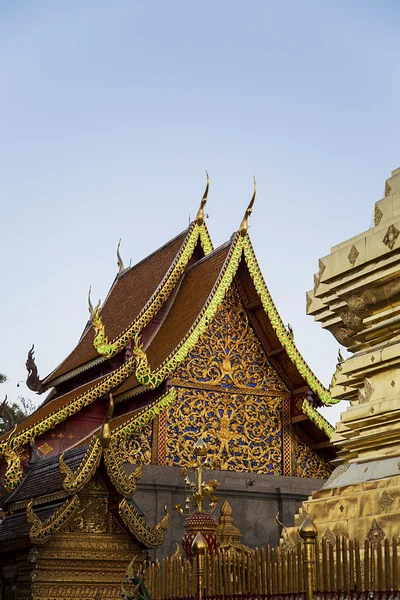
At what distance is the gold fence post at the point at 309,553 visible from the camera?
3.26 m

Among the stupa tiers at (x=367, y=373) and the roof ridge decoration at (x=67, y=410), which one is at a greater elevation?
the roof ridge decoration at (x=67, y=410)

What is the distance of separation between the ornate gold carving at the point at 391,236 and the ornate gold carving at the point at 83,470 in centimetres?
481

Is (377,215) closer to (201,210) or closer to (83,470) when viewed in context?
(83,470)

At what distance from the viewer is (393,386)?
→ 3.97 metres

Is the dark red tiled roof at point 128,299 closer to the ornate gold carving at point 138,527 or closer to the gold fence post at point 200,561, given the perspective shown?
the ornate gold carving at point 138,527

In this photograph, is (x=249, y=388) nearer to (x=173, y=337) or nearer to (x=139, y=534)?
(x=173, y=337)

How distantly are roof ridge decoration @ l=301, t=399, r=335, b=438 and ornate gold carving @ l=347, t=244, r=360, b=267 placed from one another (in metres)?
8.27

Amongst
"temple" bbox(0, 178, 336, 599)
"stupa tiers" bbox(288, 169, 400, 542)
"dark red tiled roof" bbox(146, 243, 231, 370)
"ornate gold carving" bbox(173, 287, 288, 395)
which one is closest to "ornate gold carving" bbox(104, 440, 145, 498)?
"temple" bbox(0, 178, 336, 599)

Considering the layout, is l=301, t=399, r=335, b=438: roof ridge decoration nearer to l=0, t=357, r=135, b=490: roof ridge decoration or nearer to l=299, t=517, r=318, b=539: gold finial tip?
l=0, t=357, r=135, b=490: roof ridge decoration

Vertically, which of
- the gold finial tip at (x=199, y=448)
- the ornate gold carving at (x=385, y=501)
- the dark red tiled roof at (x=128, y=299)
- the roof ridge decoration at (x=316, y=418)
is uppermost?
the dark red tiled roof at (x=128, y=299)

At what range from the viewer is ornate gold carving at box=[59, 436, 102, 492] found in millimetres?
8039

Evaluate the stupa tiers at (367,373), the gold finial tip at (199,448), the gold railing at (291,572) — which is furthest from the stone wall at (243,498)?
the stupa tiers at (367,373)

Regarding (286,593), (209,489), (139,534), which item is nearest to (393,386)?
(286,593)

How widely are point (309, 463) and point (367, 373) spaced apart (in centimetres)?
847
